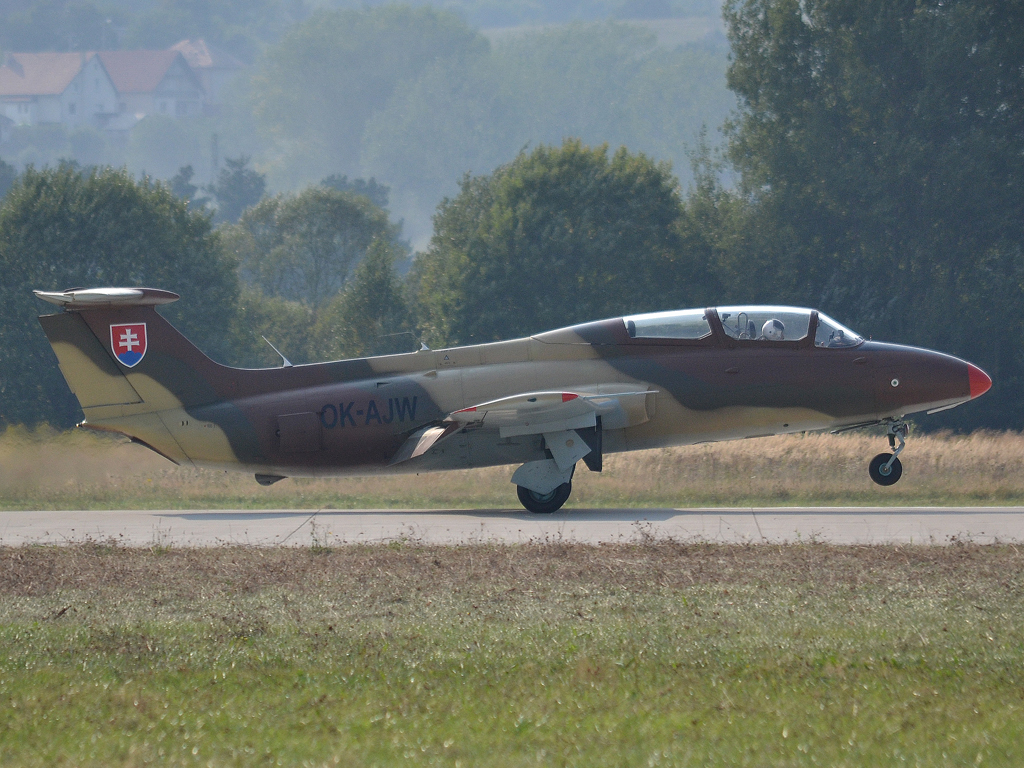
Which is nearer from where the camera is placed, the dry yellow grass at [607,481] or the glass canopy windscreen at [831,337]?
the glass canopy windscreen at [831,337]

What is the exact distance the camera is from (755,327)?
17.7m

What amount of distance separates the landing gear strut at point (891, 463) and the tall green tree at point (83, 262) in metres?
35.4

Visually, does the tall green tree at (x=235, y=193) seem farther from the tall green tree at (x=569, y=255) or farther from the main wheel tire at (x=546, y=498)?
the main wheel tire at (x=546, y=498)

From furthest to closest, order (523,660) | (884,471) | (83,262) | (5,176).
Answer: (5,176) → (83,262) → (884,471) → (523,660)

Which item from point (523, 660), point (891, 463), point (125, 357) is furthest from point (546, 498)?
point (523, 660)

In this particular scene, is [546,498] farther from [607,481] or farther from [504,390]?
[607,481]

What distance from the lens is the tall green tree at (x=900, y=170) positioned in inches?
1810

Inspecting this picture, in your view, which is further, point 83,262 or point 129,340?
point 83,262

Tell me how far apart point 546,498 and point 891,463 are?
18.1 feet

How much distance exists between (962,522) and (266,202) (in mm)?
96495

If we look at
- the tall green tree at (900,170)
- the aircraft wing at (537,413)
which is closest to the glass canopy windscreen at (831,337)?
the aircraft wing at (537,413)

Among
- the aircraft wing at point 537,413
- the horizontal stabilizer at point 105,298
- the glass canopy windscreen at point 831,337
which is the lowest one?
the aircraft wing at point 537,413

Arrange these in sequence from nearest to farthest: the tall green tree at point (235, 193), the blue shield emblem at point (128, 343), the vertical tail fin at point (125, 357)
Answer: the vertical tail fin at point (125, 357) < the blue shield emblem at point (128, 343) < the tall green tree at point (235, 193)

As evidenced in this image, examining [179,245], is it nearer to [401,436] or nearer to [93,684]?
[401,436]
